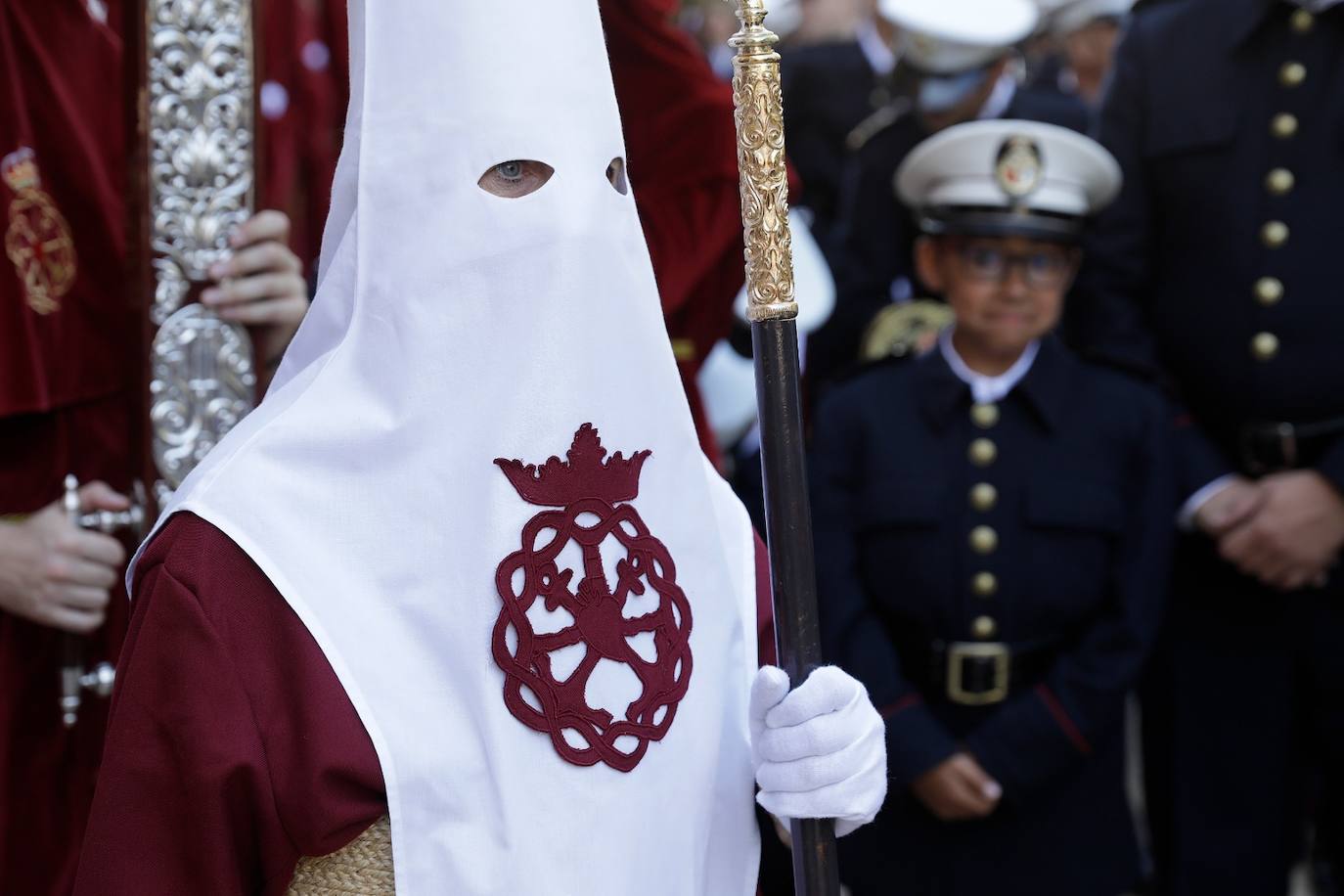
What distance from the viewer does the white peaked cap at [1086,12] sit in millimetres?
6660

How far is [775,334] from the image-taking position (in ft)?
6.07

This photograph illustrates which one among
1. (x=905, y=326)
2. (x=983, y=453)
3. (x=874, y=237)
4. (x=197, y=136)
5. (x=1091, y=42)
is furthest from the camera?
(x=1091, y=42)

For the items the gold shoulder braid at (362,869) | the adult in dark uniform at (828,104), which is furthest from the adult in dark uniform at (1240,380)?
the gold shoulder braid at (362,869)

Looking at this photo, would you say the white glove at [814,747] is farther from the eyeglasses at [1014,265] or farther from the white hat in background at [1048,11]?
the white hat in background at [1048,11]

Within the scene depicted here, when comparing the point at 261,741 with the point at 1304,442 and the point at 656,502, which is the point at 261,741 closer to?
the point at 656,502

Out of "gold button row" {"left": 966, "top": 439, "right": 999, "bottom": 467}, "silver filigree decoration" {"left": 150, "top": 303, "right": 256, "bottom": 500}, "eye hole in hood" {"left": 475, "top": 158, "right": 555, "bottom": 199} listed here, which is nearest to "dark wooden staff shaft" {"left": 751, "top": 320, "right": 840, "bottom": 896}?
"eye hole in hood" {"left": 475, "top": 158, "right": 555, "bottom": 199}

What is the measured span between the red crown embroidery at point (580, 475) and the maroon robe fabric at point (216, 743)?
0.31 metres

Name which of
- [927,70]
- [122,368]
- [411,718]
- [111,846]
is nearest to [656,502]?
[411,718]

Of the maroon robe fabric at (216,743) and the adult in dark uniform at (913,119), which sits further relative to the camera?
the adult in dark uniform at (913,119)

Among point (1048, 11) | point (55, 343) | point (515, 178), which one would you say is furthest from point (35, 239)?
point (1048, 11)

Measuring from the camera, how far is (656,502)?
195 centimetres

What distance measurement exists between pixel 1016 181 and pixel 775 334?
1877 mm

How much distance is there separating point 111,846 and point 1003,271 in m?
2.40

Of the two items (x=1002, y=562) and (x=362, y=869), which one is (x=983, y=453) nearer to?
(x=1002, y=562)
